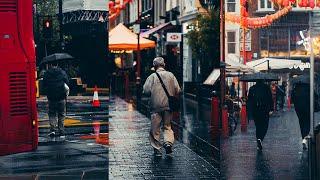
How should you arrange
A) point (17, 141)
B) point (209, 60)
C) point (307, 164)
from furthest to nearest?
point (209, 60)
point (307, 164)
point (17, 141)

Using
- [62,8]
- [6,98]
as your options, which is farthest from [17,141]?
[62,8]

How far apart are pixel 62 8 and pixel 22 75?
102cm

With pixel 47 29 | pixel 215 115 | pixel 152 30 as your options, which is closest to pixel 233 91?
pixel 47 29

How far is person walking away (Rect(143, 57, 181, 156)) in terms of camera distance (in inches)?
535

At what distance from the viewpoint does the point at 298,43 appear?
8.71 metres

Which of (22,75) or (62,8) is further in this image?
(62,8)

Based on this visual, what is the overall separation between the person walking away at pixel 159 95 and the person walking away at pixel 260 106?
156 inches

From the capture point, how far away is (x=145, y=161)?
12.9 metres

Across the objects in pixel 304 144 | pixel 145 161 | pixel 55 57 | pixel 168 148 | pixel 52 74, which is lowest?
pixel 145 161

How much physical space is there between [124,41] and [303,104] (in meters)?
5.01

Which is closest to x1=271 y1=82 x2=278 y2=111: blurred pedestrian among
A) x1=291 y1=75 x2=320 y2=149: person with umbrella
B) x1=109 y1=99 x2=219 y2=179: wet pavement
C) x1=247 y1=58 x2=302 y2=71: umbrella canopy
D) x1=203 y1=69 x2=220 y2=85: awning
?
x1=247 y1=58 x2=302 y2=71: umbrella canopy

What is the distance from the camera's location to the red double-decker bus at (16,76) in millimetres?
8180

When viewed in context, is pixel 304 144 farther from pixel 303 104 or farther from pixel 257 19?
pixel 257 19

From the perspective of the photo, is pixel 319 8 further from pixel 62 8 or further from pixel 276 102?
pixel 62 8
